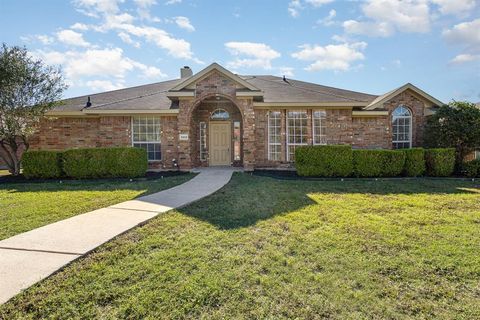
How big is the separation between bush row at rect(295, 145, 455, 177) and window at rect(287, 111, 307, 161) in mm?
2684

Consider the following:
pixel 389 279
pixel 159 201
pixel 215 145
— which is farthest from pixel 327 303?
pixel 215 145

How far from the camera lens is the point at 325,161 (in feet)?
35.1

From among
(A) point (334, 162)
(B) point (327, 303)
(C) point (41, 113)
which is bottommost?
(B) point (327, 303)

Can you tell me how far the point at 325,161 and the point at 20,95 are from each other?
44.8 ft

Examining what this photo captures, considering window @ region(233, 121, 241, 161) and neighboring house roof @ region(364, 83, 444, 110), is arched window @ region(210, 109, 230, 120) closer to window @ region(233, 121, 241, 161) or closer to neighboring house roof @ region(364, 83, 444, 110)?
window @ region(233, 121, 241, 161)

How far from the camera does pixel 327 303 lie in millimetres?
2863

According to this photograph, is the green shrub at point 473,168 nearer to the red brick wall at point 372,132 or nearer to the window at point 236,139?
the red brick wall at point 372,132

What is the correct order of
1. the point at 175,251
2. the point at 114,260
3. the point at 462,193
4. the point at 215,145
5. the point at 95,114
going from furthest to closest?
the point at 215,145 → the point at 95,114 → the point at 462,193 → the point at 175,251 → the point at 114,260

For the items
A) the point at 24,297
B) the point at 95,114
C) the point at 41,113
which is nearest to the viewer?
the point at 24,297

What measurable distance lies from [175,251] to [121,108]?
1073 cm

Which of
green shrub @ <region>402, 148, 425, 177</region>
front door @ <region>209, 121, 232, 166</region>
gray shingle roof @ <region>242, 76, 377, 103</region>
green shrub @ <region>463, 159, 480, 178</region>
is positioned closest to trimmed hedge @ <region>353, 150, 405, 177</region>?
green shrub @ <region>402, 148, 425, 177</region>

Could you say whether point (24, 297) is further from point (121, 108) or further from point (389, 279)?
point (121, 108)

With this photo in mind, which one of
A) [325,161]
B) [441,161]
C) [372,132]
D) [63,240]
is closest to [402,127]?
[372,132]

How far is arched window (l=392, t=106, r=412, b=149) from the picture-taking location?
1376 cm
